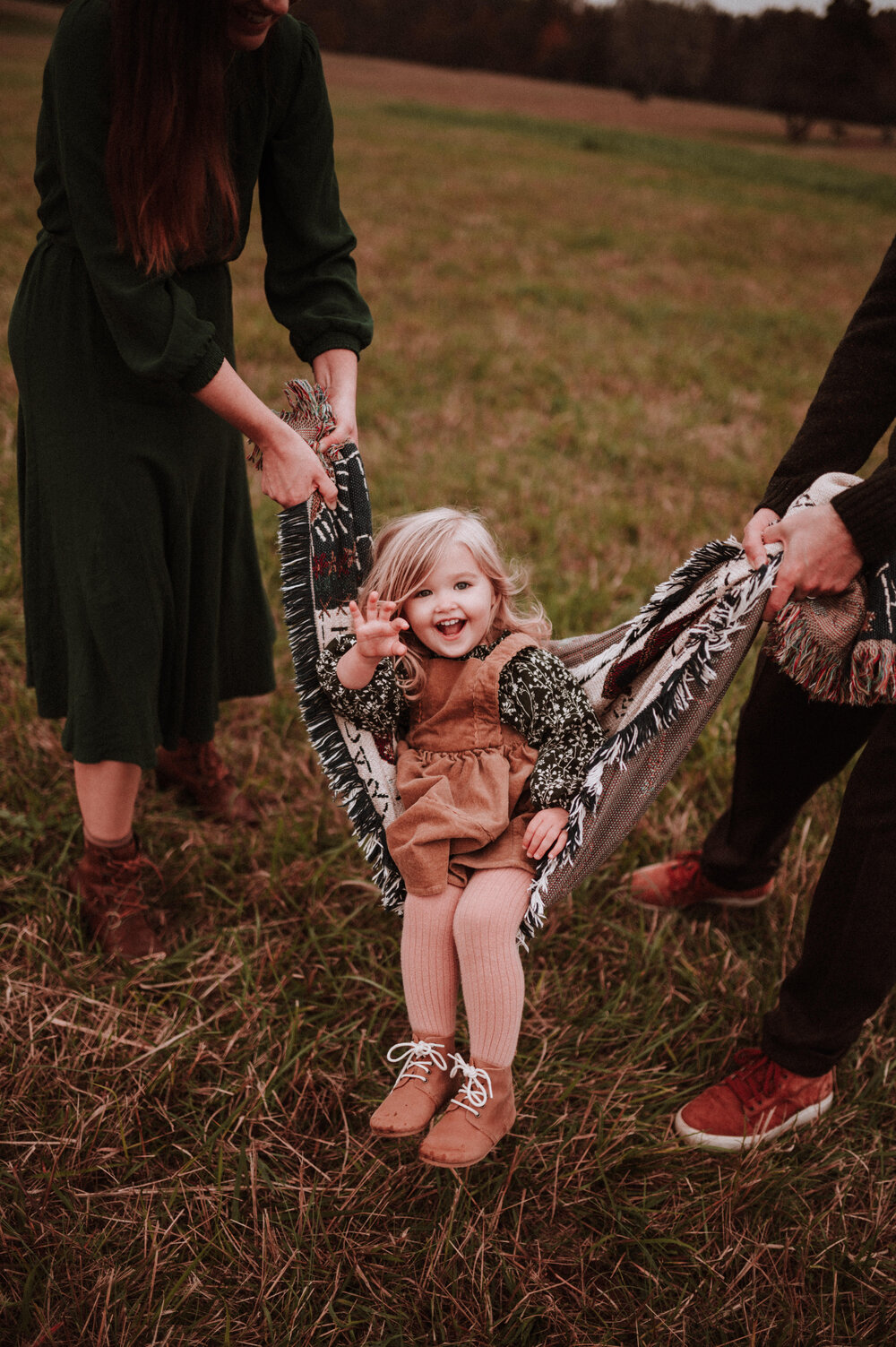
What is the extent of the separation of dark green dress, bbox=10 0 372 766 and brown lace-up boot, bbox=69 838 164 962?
0.28 metres

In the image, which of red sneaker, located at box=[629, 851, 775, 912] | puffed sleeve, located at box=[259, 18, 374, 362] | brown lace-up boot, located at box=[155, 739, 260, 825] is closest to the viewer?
puffed sleeve, located at box=[259, 18, 374, 362]

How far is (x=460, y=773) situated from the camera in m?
1.59

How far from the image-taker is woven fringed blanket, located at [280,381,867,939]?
1.44 m

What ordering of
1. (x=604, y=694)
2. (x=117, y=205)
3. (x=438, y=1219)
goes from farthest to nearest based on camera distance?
(x=604, y=694), (x=438, y=1219), (x=117, y=205)

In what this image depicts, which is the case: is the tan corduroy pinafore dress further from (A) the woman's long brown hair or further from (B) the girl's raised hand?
(A) the woman's long brown hair

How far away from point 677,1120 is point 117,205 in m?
1.81

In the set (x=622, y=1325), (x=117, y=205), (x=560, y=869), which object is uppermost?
(x=117, y=205)

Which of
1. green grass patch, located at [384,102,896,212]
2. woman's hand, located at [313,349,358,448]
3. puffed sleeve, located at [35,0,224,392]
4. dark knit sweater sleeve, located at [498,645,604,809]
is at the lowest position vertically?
dark knit sweater sleeve, located at [498,645,604,809]

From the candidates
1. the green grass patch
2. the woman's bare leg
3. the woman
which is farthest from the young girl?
the green grass patch

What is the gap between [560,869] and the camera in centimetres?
145

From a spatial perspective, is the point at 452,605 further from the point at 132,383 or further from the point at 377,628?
the point at 132,383

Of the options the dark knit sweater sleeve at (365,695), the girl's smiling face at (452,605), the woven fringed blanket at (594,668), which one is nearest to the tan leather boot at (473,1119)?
the woven fringed blanket at (594,668)

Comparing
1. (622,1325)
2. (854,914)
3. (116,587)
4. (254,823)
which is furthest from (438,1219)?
(116,587)

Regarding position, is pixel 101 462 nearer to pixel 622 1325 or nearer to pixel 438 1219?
pixel 438 1219
